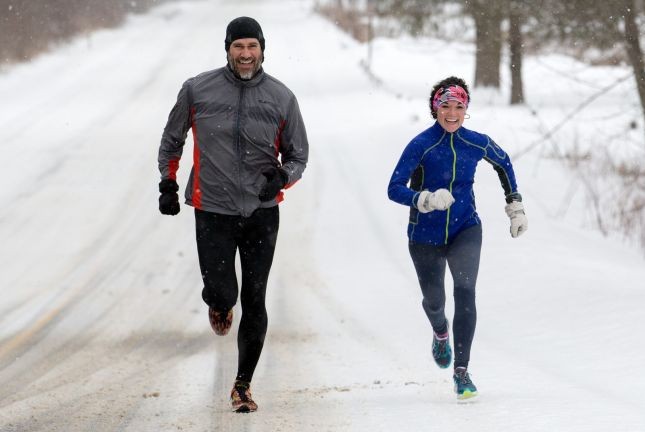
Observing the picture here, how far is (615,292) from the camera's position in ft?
29.9

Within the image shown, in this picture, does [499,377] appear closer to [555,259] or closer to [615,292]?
[615,292]

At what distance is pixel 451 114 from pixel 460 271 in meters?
0.91

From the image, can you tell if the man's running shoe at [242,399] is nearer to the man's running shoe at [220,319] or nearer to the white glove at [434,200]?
the man's running shoe at [220,319]

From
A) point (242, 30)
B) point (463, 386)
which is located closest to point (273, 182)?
point (242, 30)

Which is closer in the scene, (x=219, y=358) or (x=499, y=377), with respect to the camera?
(x=499, y=377)

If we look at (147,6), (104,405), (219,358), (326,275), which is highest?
(104,405)

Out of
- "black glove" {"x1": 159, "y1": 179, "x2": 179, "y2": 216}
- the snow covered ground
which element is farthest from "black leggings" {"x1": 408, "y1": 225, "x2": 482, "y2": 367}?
"black glove" {"x1": 159, "y1": 179, "x2": 179, "y2": 216}

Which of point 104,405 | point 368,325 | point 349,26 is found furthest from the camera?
point 349,26

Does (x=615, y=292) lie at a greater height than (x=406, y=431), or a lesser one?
lesser

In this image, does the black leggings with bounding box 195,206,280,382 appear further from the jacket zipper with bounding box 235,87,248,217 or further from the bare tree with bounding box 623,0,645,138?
the bare tree with bounding box 623,0,645,138

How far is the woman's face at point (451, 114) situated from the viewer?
589 centimetres

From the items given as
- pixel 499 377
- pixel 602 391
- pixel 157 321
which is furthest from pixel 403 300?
pixel 602 391

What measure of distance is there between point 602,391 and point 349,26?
3689 centimetres

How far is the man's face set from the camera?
5.52 m
